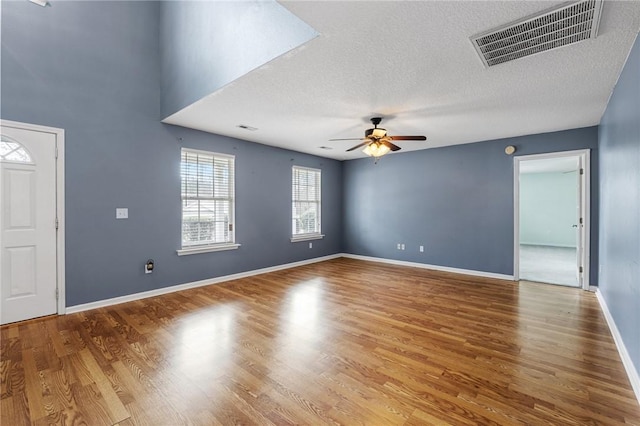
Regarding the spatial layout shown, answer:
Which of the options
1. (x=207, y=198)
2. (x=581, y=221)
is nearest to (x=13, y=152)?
(x=207, y=198)

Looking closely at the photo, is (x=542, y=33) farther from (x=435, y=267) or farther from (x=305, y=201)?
(x=305, y=201)

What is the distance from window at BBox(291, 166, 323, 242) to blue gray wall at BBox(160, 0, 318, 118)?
2.89 metres

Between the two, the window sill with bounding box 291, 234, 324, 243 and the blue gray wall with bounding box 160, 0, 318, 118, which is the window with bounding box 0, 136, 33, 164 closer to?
the blue gray wall with bounding box 160, 0, 318, 118

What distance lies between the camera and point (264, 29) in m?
2.48

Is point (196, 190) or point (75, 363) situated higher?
point (196, 190)

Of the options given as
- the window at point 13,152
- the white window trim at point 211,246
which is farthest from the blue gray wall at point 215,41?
the window at point 13,152

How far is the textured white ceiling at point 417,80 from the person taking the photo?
6.03 feet

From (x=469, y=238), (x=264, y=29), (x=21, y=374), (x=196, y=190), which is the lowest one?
(x=21, y=374)

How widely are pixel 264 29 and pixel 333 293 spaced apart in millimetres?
3355

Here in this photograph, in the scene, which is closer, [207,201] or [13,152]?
[13,152]

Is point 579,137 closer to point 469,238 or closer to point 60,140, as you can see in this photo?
point 469,238

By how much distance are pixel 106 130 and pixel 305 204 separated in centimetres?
387

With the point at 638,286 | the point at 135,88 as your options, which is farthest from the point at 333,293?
the point at 135,88

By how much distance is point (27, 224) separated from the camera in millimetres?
3109
